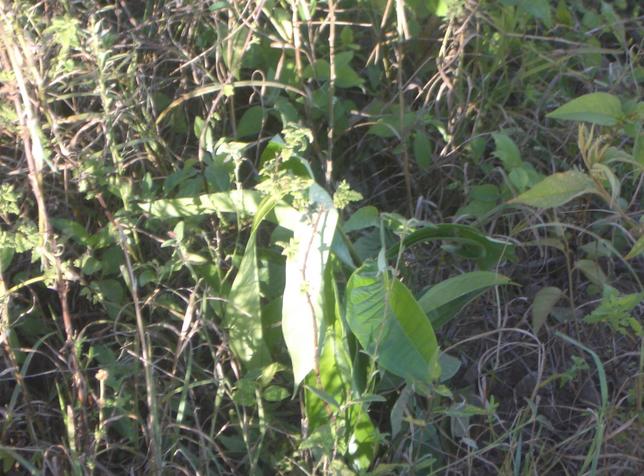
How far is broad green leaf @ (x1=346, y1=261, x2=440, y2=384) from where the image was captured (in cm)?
164

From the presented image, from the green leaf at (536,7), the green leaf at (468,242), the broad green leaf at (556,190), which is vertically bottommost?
the green leaf at (468,242)

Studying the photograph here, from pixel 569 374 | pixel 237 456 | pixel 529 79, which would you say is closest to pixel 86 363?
pixel 237 456

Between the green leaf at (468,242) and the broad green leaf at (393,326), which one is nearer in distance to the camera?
the broad green leaf at (393,326)

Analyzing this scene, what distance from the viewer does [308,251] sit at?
157cm

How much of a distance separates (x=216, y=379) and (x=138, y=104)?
56cm

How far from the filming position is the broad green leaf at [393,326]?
5.39 feet

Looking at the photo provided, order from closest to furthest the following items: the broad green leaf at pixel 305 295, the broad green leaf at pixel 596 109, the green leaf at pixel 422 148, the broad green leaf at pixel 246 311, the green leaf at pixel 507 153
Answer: the broad green leaf at pixel 305 295 < the broad green leaf at pixel 246 311 < the broad green leaf at pixel 596 109 < the green leaf at pixel 507 153 < the green leaf at pixel 422 148

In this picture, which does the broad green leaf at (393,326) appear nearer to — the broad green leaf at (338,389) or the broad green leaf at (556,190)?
the broad green leaf at (338,389)

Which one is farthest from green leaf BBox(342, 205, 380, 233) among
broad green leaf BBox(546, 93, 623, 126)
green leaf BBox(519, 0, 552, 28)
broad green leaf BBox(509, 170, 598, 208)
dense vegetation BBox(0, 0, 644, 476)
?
green leaf BBox(519, 0, 552, 28)

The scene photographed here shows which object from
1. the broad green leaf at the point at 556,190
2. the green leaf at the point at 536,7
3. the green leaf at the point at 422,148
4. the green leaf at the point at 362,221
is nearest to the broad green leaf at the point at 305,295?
the green leaf at the point at 362,221

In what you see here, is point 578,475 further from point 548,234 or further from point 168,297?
point 168,297

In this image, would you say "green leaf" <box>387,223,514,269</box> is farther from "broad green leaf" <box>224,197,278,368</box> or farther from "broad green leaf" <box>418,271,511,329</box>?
"broad green leaf" <box>224,197,278,368</box>

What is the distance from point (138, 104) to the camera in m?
1.91

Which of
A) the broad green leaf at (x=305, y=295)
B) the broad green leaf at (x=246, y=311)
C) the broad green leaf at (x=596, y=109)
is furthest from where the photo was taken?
the broad green leaf at (x=596, y=109)
